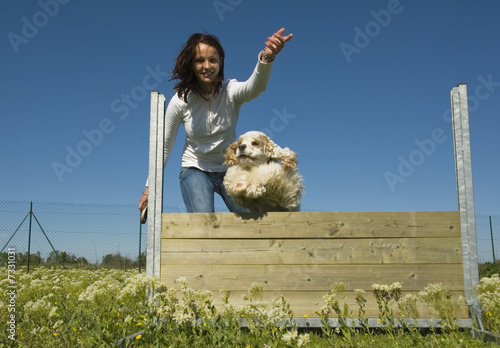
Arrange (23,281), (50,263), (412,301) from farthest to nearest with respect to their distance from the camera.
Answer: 1. (50,263)
2. (23,281)
3. (412,301)

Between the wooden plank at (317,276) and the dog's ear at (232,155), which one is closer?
the wooden plank at (317,276)

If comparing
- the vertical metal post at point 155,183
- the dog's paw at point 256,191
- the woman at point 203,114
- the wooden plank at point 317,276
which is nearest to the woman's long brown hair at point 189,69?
the woman at point 203,114

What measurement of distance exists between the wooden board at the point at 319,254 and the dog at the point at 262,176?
225 mm

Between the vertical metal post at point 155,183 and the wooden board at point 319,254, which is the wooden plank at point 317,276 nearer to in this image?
the wooden board at point 319,254

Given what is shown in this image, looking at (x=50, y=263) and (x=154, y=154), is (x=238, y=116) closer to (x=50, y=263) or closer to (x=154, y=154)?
(x=154, y=154)

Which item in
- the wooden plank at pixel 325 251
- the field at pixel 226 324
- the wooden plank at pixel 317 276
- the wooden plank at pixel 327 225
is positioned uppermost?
the wooden plank at pixel 327 225

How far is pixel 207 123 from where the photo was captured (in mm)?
4008

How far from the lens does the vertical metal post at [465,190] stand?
10.0 ft

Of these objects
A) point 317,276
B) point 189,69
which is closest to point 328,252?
point 317,276

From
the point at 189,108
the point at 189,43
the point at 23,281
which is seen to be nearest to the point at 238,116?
the point at 189,108

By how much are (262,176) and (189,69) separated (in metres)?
1.44

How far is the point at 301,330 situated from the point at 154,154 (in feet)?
6.00

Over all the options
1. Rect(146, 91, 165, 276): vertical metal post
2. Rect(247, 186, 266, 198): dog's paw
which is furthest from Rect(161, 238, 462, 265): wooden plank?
Rect(247, 186, 266, 198): dog's paw

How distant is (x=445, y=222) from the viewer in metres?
3.13
